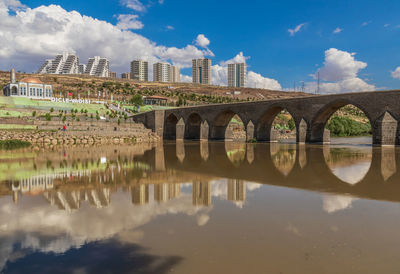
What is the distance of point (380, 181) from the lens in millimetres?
8719

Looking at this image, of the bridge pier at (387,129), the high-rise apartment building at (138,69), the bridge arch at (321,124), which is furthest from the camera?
the high-rise apartment building at (138,69)

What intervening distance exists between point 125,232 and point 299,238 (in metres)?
2.76

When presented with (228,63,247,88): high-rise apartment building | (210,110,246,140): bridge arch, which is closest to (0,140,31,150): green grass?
(210,110,246,140): bridge arch

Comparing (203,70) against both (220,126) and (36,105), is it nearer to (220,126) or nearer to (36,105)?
(36,105)

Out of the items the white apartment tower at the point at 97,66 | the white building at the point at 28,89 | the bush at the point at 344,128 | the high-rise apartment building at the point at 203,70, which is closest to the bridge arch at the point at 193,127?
the white building at the point at 28,89

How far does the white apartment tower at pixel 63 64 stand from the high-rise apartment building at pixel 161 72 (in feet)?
131

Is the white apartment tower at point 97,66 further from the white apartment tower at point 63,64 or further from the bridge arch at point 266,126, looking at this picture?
the bridge arch at point 266,126

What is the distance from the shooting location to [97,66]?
493ft

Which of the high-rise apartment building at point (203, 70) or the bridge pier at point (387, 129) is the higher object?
the high-rise apartment building at point (203, 70)

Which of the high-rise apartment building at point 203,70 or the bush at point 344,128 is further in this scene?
the high-rise apartment building at point 203,70

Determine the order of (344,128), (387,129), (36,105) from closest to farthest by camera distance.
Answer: (387,129) < (36,105) < (344,128)

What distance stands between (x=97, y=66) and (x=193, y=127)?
127035 mm

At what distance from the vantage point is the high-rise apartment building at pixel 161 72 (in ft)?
516

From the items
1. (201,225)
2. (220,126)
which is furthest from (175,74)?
(201,225)
